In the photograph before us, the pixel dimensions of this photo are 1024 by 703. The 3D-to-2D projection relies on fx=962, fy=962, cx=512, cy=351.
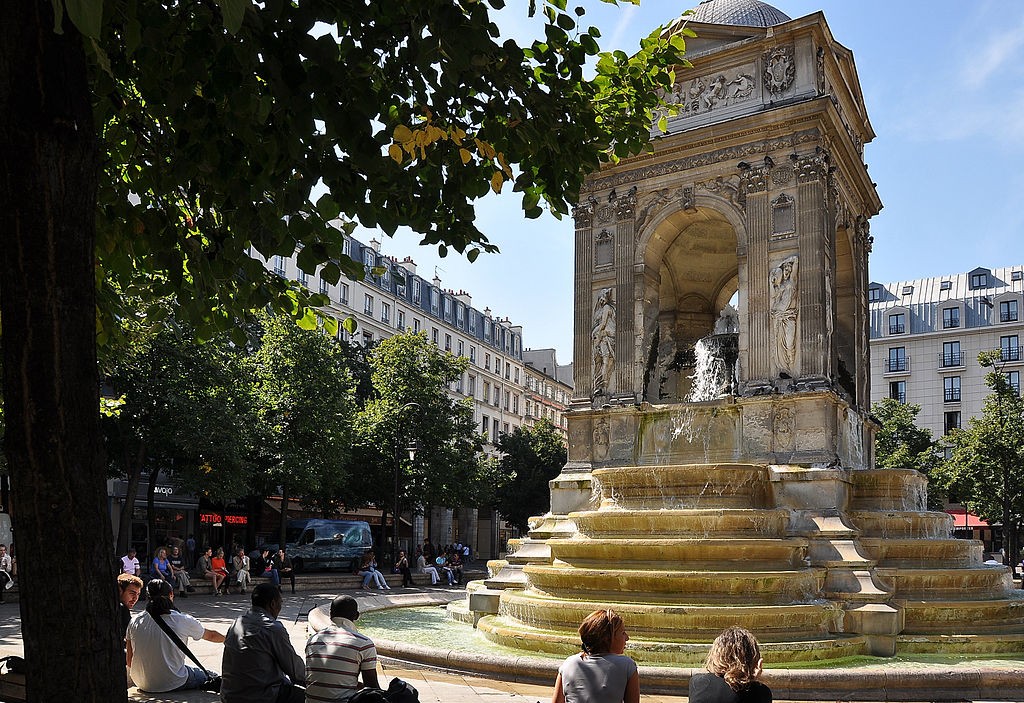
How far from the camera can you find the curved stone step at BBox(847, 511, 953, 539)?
16.0 meters

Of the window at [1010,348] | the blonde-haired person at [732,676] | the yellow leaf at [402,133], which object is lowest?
the blonde-haired person at [732,676]

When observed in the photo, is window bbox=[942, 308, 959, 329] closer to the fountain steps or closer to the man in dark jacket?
the fountain steps

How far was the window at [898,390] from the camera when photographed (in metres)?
72.8

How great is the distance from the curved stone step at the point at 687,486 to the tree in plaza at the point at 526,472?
123 feet

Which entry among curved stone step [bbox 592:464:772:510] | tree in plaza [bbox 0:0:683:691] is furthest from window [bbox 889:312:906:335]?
tree in plaza [bbox 0:0:683:691]

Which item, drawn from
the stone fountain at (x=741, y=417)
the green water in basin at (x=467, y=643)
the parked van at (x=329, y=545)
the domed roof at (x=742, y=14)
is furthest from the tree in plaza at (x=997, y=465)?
the green water in basin at (x=467, y=643)

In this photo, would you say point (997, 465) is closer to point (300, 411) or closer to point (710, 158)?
point (710, 158)

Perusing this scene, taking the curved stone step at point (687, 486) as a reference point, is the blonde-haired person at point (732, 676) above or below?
below

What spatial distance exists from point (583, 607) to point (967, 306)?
68.1 metres

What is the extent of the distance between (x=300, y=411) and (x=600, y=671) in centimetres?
3308

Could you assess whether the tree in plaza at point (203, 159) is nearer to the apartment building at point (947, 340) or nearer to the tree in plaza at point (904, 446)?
the tree in plaza at point (904, 446)

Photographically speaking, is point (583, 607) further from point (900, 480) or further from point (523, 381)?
point (523, 381)

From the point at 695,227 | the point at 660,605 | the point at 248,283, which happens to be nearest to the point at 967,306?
the point at 695,227

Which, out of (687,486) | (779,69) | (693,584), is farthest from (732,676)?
(779,69)
